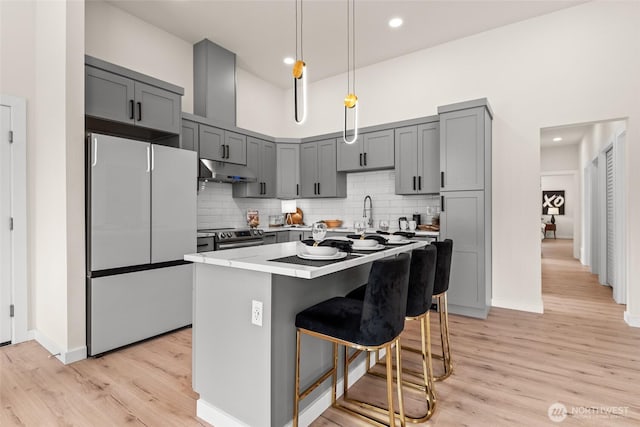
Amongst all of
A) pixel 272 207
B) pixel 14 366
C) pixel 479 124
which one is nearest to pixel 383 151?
pixel 479 124

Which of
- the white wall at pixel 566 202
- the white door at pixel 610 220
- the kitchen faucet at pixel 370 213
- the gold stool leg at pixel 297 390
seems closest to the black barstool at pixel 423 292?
the gold stool leg at pixel 297 390

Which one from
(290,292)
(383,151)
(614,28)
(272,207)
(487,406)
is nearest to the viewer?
(290,292)

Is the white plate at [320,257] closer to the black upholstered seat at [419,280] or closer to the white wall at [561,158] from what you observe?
the black upholstered seat at [419,280]

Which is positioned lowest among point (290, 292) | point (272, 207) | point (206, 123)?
point (290, 292)

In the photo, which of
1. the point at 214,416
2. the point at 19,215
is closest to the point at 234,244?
the point at 19,215

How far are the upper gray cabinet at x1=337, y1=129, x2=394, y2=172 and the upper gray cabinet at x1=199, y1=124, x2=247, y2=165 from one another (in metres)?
1.47

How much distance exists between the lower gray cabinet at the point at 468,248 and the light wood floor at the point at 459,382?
0.36 m

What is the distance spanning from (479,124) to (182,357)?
3.83 m

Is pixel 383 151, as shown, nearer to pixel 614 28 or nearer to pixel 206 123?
pixel 206 123

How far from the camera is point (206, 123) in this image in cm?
415

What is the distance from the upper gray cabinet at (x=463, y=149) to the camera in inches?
145

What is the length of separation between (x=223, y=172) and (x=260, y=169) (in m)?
0.90

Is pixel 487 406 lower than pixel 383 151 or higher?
lower

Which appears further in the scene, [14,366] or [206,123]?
[206,123]
